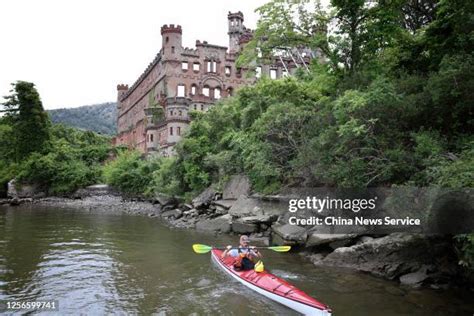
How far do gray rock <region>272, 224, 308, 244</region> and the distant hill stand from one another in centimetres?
15509

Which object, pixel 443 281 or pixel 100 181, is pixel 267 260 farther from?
pixel 100 181

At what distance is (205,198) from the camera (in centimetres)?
2741

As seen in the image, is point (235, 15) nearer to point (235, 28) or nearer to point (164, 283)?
point (235, 28)

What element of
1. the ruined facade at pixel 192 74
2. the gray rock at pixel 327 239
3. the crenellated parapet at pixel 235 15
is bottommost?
the gray rock at pixel 327 239

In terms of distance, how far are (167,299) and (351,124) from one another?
7852 mm

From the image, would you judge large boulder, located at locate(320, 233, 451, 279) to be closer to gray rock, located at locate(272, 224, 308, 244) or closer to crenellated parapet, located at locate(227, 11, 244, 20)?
gray rock, located at locate(272, 224, 308, 244)

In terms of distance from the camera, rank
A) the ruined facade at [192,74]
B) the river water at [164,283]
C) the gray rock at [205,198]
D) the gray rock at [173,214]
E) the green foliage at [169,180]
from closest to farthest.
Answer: the river water at [164,283] → the gray rock at [205,198] → the gray rock at [173,214] → the green foliage at [169,180] → the ruined facade at [192,74]

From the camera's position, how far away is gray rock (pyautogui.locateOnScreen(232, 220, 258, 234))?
1997 cm

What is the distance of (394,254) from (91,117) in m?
184

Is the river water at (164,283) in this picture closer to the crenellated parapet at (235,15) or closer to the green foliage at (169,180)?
the green foliage at (169,180)

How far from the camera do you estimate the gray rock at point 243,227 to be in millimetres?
19969

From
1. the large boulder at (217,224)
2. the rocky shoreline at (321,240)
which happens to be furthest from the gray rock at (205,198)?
the large boulder at (217,224)

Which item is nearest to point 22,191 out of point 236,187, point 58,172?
point 58,172

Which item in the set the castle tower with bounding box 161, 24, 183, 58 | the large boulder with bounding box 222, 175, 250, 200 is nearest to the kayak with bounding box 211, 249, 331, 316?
the large boulder with bounding box 222, 175, 250, 200
